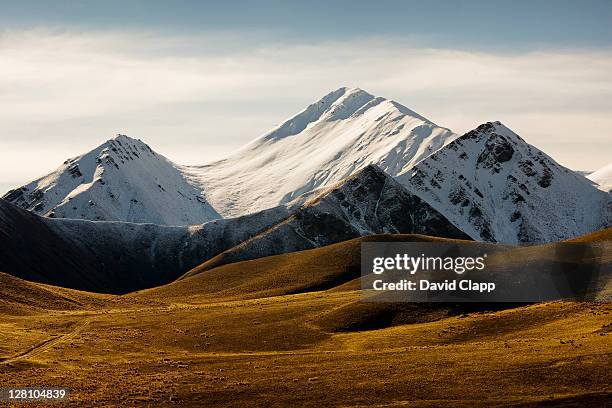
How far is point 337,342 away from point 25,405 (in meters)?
51.4

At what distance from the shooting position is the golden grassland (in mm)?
85188

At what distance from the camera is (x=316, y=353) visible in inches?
4392

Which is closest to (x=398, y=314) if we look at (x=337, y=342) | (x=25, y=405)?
(x=337, y=342)

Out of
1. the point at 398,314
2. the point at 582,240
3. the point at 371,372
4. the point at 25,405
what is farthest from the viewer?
the point at 582,240

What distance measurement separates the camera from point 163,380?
3728 inches

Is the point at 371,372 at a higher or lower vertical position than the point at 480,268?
Result: lower

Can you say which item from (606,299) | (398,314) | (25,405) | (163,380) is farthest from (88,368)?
(606,299)

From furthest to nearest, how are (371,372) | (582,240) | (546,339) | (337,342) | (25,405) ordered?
(582,240)
(337,342)
(546,339)
(371,372)
(25,405)

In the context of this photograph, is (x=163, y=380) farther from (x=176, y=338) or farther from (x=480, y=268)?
(x=480, y=268)

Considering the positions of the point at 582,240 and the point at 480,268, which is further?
the point at 582,240

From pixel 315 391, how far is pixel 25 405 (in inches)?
1030

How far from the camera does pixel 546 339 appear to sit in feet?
356

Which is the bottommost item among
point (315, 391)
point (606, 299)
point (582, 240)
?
point (315, 391)

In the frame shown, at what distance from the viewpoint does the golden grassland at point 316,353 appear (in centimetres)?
8519
